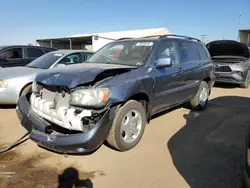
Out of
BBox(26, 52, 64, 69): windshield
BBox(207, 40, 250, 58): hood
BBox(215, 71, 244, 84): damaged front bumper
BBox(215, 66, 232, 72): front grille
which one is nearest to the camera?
BBox(26, 52, 64, 69): windshield

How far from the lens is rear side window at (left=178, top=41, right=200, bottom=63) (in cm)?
530

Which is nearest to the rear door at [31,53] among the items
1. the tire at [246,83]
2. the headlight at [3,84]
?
the headlight at [3,84]

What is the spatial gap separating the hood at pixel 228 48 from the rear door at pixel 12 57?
25.4ft

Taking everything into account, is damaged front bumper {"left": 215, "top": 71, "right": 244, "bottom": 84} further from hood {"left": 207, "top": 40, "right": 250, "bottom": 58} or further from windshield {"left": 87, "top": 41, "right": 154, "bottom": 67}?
windshield {"left": 87, "top": 41, "right": 154, "bottom": 67}

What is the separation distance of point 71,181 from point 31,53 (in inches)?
277

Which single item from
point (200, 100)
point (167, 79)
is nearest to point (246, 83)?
point (200, 100)

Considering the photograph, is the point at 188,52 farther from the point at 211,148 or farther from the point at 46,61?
the point at 46,61

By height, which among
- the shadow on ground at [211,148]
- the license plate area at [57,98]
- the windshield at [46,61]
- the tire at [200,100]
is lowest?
the shadow on ground at [211,148]

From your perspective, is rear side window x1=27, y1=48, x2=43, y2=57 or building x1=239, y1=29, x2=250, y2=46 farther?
building x1=239, y1=29, x2=250, y2=46

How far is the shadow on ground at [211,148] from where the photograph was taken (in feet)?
10.2

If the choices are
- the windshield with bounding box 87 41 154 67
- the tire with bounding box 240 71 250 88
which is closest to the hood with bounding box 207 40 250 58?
the tire with bounding box 240 71 250 88

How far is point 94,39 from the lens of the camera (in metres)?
28.5

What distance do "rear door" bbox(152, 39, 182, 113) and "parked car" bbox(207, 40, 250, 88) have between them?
5429 mm

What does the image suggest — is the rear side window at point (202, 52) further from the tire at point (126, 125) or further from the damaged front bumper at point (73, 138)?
the damaged front bumper at point (73, 138)
